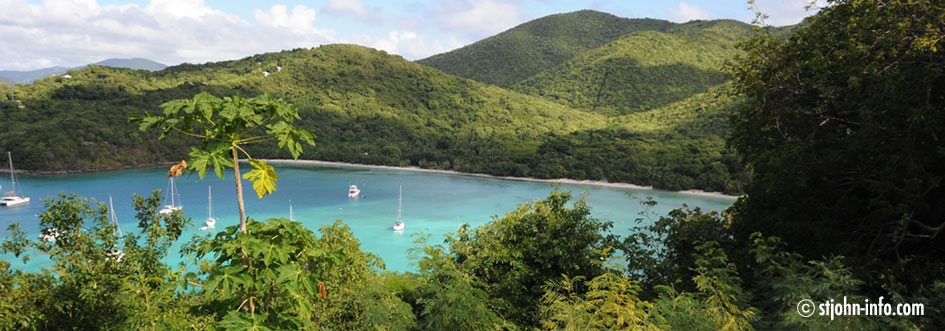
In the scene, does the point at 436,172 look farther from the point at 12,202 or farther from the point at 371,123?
the point at 12,202

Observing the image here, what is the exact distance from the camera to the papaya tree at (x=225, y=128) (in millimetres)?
1720

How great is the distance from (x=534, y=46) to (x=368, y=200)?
13232 cm

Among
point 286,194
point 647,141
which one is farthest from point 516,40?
point 286,194

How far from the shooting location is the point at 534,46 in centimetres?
17150

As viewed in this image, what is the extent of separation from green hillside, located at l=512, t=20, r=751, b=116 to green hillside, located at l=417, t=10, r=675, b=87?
17720mm

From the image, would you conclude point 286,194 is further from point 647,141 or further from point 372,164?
point 647,141

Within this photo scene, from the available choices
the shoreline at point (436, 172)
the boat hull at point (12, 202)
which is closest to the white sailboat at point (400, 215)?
the shoreline at point (436, 172)

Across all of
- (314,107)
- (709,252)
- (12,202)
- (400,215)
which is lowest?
(400,215)

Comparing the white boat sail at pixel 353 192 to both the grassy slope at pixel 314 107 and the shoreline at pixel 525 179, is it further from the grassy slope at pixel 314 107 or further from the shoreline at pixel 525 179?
the grassy slope at pixel 314 107

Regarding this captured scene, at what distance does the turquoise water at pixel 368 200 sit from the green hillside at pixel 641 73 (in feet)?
203

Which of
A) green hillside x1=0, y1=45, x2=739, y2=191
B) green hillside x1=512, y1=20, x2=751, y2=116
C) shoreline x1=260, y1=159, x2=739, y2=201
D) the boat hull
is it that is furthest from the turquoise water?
green hillside x1=512, y1=20, x2=751, y2=116

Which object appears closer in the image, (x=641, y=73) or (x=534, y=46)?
(x=641, y=73)

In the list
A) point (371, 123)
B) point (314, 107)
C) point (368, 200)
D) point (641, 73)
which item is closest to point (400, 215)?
point (368, 200)

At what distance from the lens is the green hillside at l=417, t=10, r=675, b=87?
160 metres
